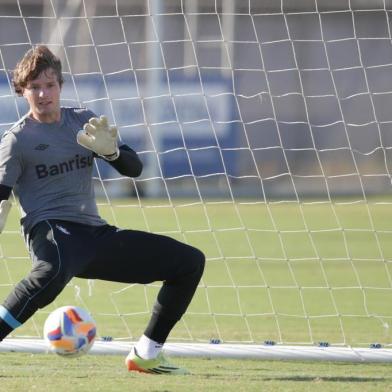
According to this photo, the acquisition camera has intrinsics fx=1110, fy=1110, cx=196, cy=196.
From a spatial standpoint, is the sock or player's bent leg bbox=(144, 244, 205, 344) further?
the sock

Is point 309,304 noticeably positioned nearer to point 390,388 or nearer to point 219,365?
point 219,365

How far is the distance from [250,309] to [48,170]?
4.41 m

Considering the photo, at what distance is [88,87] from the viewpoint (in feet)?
53.6

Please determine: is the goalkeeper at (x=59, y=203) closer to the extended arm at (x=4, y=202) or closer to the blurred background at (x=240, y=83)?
the extended arm at (x=4, y=202)

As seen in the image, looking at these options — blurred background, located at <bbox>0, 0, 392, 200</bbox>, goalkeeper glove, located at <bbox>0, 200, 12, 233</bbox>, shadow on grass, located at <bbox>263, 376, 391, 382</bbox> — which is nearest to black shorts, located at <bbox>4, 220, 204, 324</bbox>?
goalkeeper glove, located at <bbox>0, 200, 12, 233</bbox>

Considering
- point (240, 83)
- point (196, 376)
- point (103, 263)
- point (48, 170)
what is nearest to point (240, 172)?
point (240, 83)

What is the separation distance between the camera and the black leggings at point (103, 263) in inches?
230

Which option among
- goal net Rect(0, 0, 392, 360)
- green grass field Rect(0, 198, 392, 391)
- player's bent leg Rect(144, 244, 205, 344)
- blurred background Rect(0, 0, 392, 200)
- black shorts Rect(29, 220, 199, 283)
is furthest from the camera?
blurred background Rect(0, 0, 392, 200)

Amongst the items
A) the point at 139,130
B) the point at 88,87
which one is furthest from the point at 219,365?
the point at 139,130

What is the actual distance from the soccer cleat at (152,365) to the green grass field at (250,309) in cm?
6

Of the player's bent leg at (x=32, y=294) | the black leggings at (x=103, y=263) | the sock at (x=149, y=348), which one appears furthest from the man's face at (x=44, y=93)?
the sock at (x=149, y=348)

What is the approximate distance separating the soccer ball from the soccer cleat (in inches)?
21.8

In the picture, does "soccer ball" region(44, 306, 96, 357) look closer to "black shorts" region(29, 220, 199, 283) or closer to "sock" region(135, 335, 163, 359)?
"black shorts" region(29, 220, 199, 283)

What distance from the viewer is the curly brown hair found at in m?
5.93
